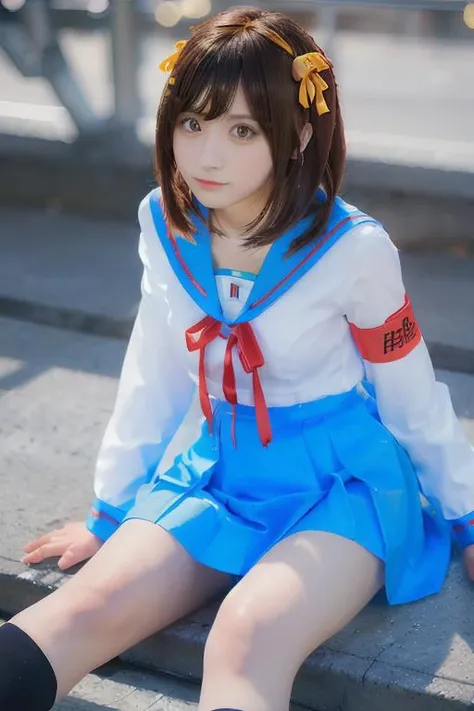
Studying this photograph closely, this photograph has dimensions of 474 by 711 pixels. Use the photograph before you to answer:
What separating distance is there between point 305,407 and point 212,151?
54cm

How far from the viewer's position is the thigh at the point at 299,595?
188 cm

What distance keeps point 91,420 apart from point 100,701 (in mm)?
1106

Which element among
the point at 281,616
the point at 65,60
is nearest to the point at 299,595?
the point at 281,616

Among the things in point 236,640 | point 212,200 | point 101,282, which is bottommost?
point 101,282

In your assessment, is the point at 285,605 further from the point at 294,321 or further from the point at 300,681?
the point at 294,321

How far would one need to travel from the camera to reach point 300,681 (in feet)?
7.04

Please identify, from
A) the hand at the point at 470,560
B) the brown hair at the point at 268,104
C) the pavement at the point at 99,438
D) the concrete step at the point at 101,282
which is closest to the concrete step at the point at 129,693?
the pavement at the point at 99,438

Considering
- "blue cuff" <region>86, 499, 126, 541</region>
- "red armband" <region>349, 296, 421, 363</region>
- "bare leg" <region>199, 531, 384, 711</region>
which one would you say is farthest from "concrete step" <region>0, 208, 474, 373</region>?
"bare leg" <region>199, 531, 384, 711</region>

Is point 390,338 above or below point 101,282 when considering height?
above

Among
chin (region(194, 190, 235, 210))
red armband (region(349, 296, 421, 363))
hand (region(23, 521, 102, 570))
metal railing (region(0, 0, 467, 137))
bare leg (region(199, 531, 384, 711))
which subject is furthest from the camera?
metal railing (region(0, 0, 467, 137))

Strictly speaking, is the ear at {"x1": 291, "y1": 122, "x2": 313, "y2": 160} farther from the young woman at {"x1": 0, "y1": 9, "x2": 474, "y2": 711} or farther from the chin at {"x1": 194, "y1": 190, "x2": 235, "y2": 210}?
the chin at {"x1": 194, "y1": 190, "x2": 235, "y2": 210}

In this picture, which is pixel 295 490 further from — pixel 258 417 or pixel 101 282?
pixel 101 282

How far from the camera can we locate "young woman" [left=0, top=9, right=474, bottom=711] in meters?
1.92

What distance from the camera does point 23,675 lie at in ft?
6.13
